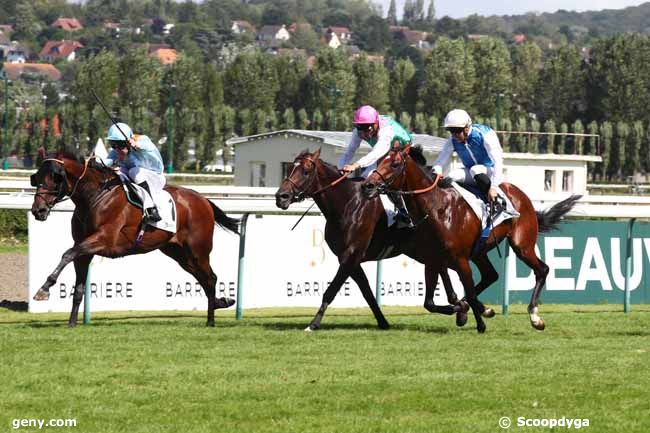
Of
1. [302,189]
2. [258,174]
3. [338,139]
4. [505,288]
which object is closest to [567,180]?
[338,139]

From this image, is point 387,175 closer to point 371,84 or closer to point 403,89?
point 371,84

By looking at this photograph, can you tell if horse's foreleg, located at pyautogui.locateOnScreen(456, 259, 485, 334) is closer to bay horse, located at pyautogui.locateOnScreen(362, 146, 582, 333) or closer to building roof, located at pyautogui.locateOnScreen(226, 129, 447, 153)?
bay horse, located at pyautogui.locateOnScreen(362, 146, 582, 333)

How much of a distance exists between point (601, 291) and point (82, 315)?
21.2 feet

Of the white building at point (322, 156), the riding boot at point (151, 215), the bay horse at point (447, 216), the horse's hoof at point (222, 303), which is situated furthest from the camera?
the white building at point (322, 156)

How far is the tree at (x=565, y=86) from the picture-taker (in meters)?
93.0

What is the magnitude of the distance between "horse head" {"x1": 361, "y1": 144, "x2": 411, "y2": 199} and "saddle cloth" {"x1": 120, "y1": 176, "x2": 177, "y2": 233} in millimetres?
1919

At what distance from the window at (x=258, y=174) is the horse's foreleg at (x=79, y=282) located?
3188 cm

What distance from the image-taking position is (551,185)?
44531 millimetres

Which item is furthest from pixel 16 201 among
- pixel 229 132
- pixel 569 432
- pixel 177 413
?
pixel 229 132

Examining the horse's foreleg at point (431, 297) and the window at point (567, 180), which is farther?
the window at point (567, 180)

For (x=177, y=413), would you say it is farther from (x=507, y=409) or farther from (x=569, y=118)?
(x=569, y=118)

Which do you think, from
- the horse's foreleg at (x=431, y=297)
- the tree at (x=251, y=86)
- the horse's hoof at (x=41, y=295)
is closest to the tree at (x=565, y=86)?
the tree at (x=251, y=86)

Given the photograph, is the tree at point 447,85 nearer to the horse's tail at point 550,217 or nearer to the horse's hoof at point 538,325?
the horse's tail at point 550,217

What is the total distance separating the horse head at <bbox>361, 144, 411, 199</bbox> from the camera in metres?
11.3
